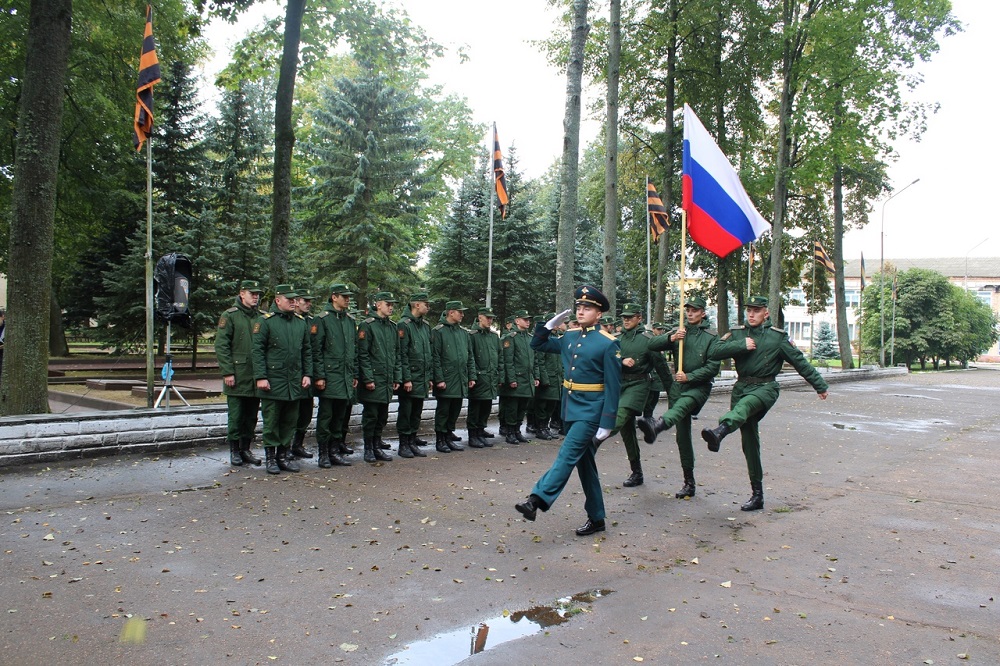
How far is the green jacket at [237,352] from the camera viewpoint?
9.20 m

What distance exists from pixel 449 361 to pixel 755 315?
4.43 metres

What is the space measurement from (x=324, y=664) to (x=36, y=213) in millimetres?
8495

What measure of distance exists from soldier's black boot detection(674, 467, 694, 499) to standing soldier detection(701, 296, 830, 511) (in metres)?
0.61

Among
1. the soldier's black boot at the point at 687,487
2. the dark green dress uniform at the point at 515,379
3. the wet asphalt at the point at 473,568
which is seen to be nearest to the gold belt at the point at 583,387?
the wet asphalt at the point at 473,568

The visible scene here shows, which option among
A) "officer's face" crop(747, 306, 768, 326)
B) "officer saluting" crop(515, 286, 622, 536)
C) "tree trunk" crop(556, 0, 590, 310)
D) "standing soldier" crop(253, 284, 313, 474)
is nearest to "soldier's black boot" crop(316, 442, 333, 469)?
"standing soldier" crop(253, 284, 313, 474)

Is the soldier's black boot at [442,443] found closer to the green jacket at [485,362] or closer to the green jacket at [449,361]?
the green jacket at [449,361]

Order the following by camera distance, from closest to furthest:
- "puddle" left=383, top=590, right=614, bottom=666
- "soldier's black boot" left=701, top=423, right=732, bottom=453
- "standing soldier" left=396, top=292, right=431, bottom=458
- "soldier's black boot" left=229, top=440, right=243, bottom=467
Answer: "puddle" left=383, top=590, right=614, bottom=666 → "soldier's black boot" left=701, top=423, right=732, bottom=453 → "soldier's black boot" left=229, top=440, right=243, bottom=467 → "standing soldier" left=396, top=292, right=431, bottom=458

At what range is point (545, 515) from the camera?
7.25 metres

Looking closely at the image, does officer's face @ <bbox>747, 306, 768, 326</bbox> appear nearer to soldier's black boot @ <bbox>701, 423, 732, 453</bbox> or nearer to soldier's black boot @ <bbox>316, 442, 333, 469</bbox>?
soldier's black boot @ <bbox>701, 423, 732, 453</bbox>

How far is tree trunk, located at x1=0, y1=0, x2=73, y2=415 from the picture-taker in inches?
387

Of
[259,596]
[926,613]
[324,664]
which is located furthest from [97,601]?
[926,613]

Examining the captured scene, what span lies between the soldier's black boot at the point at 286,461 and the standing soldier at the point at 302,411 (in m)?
0.32

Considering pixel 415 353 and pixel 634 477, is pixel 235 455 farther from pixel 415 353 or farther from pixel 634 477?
pixel 634 477

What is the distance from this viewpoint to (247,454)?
30.8ft
